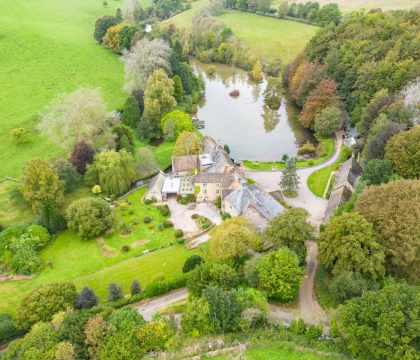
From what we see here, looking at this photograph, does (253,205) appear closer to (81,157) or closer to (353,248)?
Result: (353,248)

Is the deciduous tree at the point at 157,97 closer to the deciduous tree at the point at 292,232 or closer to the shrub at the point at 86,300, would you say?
the deciduous tree at the point at 292,232

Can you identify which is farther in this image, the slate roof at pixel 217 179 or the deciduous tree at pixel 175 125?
the deciduous tree at pixel 175 125

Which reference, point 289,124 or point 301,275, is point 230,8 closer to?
point 289,124

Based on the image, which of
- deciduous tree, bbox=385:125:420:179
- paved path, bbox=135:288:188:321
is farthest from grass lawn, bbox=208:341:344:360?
deciduous tree, bbox=385:125:420:179

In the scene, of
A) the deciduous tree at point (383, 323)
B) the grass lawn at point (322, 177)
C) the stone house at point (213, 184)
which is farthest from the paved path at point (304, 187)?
the deciduous tree at point (383, 323)

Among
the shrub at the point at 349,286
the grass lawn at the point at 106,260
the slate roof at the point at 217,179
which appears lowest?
the grass lawn at the point at 106,260

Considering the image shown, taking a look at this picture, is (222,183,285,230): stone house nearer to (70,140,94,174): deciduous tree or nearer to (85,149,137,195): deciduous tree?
(85,149,137,195): deciduous tree

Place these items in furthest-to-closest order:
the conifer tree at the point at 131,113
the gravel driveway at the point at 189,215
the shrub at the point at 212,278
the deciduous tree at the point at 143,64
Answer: the deciduous tree at the point at 143,64 < the conifer tree at the point at 131,113 < the gravel driveway at the point at 189,215 < the shrub at the point at 212,278
